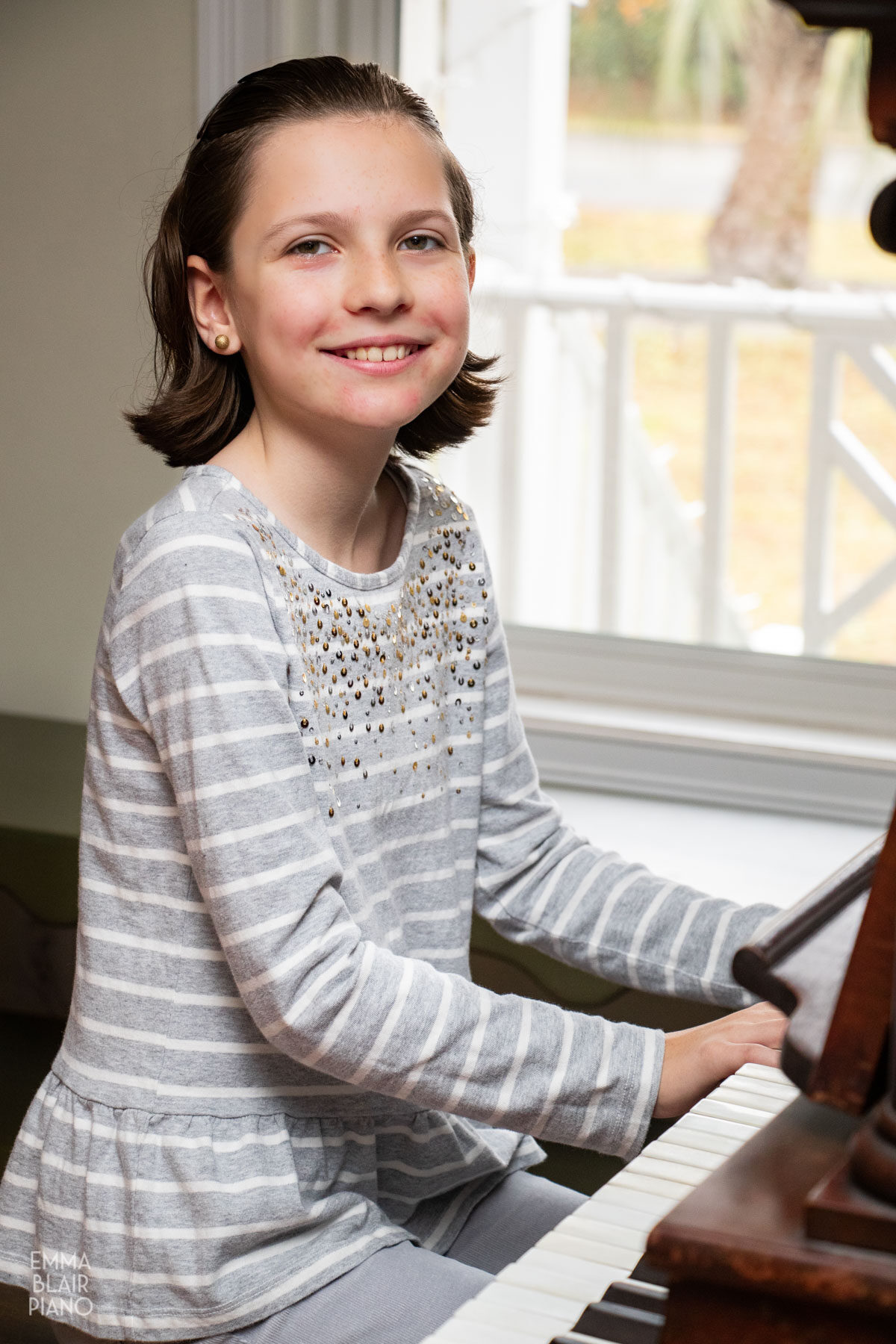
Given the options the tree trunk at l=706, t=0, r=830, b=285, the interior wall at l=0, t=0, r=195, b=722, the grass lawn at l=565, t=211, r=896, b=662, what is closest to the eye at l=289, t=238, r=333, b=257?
the interior wall at l=0, t=0, r=195, b=722

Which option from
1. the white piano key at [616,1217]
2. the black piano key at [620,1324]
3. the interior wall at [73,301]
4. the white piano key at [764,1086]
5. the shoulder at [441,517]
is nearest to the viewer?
the black piano key at [620,1324]

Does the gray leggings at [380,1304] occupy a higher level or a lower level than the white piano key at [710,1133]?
lower

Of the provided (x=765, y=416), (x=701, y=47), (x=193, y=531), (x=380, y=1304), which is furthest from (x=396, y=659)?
(x=765, y=416)

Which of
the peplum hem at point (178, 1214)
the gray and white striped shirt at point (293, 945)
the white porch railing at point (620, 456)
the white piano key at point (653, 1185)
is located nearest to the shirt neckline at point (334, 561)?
the gray and white striped shirt at point (293, 945)

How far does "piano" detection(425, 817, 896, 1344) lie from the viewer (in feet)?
1.57

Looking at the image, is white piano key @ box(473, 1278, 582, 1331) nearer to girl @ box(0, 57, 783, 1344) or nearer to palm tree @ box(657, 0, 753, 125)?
girl @ box(0, 57, 783, 1344)

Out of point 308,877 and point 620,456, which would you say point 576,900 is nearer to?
point 308,877

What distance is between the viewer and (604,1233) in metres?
0.74

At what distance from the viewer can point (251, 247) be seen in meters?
1.03

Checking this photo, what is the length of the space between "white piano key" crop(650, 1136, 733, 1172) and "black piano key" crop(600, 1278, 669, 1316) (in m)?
0.12

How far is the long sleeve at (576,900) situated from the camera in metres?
1.11

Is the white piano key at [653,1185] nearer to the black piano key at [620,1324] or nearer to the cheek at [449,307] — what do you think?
the black piano key at [620,1324]

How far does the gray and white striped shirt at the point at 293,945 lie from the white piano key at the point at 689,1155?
0.11m

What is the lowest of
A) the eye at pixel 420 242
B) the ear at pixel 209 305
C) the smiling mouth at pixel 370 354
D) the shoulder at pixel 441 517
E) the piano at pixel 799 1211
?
the piano at pixel 799 1211
